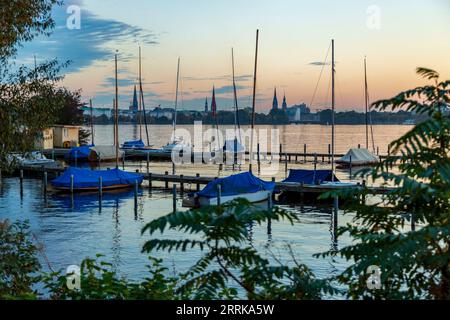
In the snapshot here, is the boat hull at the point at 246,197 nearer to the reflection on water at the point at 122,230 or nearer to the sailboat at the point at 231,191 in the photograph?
the sailboat at the point at 231,191

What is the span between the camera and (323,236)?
2739 cm

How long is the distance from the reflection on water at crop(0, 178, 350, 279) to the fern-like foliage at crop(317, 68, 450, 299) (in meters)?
9.31

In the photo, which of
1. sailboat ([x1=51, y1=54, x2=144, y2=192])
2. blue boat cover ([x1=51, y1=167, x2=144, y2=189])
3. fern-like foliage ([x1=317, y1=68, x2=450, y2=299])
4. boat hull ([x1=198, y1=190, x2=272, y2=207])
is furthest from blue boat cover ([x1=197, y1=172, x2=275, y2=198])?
fern-like foliage ([x1=317, y1=68, x2=450, y2=299])

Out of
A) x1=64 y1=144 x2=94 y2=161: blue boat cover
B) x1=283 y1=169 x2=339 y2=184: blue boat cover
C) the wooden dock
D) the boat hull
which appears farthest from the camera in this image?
x1=64 y1=144 x2=94 y2=161: blue boat cover

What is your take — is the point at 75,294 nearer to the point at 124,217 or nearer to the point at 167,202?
the point at 124,217

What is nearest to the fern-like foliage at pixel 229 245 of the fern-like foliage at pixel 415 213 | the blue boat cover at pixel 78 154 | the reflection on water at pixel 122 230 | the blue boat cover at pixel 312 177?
the fern-like foliage at pixel 415 213

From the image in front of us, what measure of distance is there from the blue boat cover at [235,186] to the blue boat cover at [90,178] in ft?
39.3

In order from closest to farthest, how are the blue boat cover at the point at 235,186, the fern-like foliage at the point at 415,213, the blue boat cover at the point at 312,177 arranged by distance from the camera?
the fern-like foliage at the point at 415,213 → the blue boat cover at the point at 235,186 → the blue boat cover at the point at 312,177

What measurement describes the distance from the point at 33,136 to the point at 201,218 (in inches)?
554

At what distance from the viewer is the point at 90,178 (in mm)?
43250

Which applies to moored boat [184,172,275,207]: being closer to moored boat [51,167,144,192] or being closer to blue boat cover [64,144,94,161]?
moored boat [51,167,144,192]

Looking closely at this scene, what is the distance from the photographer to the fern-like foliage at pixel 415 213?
4.35 metres

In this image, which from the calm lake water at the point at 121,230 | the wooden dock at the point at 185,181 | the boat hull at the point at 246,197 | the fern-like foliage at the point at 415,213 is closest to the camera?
the fern-like foliage at the point at 415,213

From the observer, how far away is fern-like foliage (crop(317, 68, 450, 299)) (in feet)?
14.3
